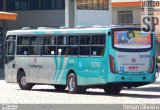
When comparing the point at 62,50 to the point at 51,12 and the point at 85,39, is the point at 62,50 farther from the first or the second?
the point at 51,12

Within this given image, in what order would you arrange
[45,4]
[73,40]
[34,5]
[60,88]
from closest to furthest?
1. [73,40]
2. [60,88]
3. [45,4]
4. [34,5]

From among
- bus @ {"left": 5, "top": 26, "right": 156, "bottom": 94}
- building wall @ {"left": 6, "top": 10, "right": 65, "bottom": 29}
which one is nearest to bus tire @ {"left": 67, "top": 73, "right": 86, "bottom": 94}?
bus @ {"left": 5, "top": 26, "right": 156, "bottom": 94}

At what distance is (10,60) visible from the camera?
31484mm

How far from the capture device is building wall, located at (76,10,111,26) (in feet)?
217

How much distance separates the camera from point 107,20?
227ft

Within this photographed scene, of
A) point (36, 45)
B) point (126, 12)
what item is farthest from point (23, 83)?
point (126, 12)

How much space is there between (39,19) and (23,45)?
42.2 metres

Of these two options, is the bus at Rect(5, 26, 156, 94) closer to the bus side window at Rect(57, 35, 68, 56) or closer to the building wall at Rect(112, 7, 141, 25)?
the bus side window at Rect(57, 35, 68, 56)

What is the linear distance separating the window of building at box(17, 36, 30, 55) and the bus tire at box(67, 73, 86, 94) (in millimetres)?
3358

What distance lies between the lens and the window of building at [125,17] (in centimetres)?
7662

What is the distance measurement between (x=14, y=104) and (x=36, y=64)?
29.1ft

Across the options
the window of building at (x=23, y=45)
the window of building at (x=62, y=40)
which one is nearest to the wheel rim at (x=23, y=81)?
the window of building at (x=23, y=45)

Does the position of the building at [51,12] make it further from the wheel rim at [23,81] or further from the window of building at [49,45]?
the window of building at [49,45]

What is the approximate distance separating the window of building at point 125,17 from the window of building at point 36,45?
4697 cm
